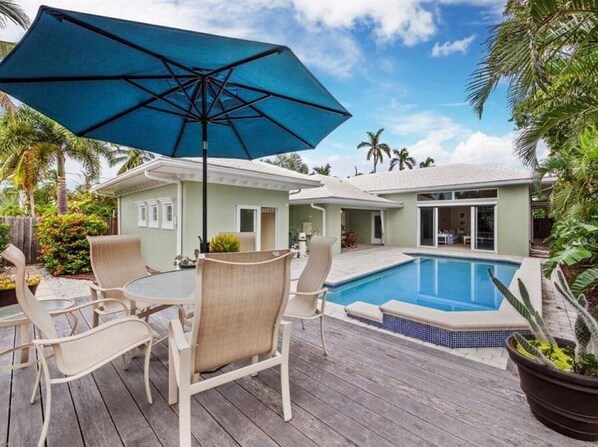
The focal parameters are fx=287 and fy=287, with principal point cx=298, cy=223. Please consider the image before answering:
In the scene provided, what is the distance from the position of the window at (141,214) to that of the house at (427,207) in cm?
613

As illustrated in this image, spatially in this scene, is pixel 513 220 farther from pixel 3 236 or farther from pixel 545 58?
pixel 3 236

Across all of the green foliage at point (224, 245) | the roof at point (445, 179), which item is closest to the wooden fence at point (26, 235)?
the green foliage at point (224, 245)

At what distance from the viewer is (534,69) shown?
2631 mm

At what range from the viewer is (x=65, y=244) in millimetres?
8461

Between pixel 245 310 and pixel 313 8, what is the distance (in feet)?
24.6

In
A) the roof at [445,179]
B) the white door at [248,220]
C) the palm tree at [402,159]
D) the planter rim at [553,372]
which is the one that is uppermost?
the palm tree at [402,159]

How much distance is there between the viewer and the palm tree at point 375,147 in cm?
3369

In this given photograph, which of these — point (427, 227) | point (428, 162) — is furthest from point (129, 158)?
point (428, 162)

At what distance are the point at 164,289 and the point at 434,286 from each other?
26.1 ft

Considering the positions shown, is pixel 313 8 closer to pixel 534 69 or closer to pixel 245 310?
pixel 534 69

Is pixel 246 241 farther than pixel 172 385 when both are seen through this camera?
Yes

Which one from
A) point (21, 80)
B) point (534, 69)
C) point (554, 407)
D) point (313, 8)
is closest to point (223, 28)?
point (313, 8)

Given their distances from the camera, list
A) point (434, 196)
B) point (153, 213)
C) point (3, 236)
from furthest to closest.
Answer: point (434, 196)
point (153, 213)
point (3, 236)

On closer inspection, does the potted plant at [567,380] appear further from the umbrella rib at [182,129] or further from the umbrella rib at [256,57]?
the umbrella rib at [182,129]
